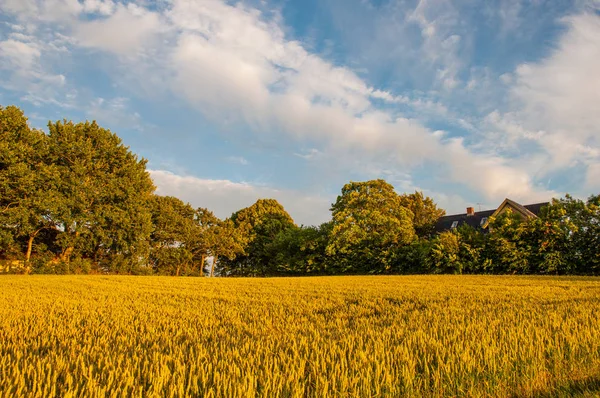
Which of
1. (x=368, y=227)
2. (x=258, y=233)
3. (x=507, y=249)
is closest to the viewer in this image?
(x=507, y=249)

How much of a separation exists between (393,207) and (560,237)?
15.2 m

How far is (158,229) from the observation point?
142 ft

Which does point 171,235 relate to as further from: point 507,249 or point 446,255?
point 507,249

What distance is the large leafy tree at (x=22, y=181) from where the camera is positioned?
26.6 metres

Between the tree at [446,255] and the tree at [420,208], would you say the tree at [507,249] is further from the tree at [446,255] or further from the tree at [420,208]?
the tree at [420,208]

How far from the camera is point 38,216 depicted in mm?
28219

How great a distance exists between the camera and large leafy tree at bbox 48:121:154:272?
30939 mm

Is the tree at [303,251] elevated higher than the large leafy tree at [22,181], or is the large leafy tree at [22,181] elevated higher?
the large leafy tree at [22,181]

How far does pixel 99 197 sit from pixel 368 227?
2672 cm

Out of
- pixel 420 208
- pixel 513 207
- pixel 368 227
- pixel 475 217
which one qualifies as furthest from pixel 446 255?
pixel 420 208

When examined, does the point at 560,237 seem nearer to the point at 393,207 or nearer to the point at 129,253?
the point at 393,207

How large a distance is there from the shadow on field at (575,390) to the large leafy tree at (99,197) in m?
34.1

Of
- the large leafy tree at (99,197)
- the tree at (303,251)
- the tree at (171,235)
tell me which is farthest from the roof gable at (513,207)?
the large leafy tree at (99,197)

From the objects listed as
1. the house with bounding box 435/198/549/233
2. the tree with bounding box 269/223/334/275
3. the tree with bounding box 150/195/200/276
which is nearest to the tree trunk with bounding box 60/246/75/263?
the tree with bounding box 150/195/200/276
